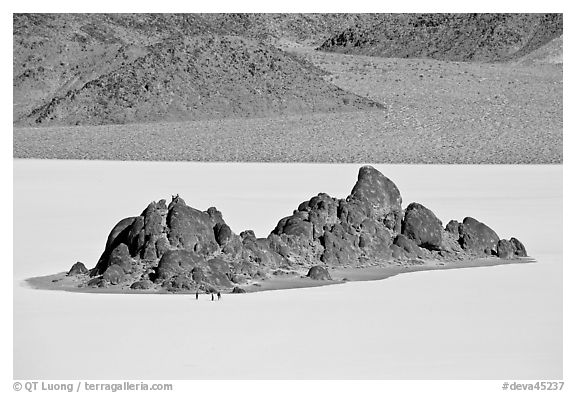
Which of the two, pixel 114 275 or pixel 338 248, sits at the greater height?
pixel 338 248

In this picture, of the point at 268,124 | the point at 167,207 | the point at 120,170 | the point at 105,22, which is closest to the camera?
the point at 167,207

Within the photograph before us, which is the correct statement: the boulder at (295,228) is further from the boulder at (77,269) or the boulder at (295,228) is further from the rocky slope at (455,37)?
the rocky slope at (455,37)

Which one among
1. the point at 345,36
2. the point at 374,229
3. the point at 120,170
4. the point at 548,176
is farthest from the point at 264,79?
the point at 345,36

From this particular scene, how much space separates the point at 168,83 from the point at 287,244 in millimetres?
35479

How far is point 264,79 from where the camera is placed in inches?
1909

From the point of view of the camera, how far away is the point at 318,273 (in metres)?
12.2

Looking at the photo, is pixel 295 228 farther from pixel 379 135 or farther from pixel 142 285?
pixel 379 135

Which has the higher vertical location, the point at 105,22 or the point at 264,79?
the point at 105,22

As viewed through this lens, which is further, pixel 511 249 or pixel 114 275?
pixel 511 249

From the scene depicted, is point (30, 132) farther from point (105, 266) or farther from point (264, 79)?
point (105, 266)

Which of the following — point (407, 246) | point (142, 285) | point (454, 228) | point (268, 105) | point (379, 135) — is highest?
point (268, 105)

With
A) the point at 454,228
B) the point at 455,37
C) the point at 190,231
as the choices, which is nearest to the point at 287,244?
the point at 190,231

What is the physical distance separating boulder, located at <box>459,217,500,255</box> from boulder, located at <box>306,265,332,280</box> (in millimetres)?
2604

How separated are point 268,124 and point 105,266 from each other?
29462 mm
